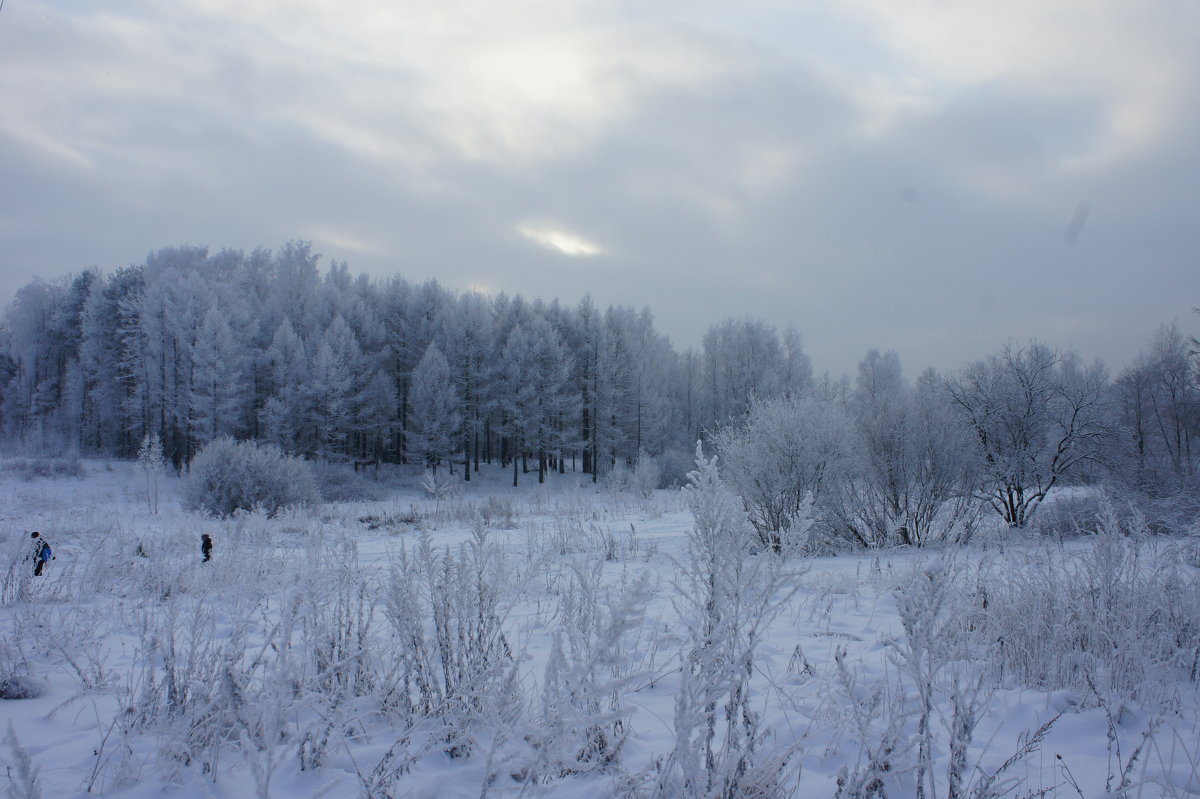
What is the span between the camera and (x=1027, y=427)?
11.3 meters

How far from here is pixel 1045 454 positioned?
11.1 m

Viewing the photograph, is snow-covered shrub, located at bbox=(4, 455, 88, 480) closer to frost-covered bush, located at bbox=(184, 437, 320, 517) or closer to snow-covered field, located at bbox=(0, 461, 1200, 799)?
frost-covered bush, located at bbox=(184, 437, 320, 517)

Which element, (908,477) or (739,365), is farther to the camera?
(739,365)

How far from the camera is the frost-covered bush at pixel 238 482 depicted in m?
15.8

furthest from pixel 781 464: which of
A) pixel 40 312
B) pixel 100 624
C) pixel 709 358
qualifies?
pixel 40 312

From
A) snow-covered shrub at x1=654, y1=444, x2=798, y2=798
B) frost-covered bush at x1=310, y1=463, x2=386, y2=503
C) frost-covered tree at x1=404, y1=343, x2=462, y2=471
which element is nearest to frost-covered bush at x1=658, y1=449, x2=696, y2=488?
frost-covered tree at x1=404, y1=343, x2=462, y2=471

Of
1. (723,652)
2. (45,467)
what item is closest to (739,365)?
(45,467)

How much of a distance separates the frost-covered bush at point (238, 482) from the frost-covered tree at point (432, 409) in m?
11.9

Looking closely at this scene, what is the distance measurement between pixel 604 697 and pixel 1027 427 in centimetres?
1136

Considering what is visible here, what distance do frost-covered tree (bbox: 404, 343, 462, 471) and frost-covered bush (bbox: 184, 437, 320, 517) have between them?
38.9 feet

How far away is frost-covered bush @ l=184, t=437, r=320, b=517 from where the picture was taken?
622 inches

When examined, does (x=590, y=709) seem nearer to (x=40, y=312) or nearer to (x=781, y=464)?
(x=781, y=464)

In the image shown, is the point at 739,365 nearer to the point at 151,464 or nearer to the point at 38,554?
the point at 151,464

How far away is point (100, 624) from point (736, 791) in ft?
16.4
